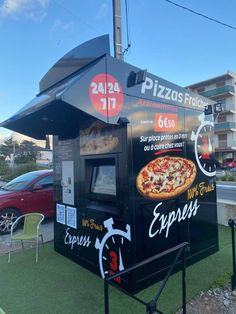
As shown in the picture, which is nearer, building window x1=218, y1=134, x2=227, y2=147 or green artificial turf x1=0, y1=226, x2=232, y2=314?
green artificial turf x1=0, y1=226, x2=232, y2=314

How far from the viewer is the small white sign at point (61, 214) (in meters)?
4.65

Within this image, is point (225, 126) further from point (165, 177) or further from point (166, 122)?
point (165, 177)

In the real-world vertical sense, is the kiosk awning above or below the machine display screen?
above

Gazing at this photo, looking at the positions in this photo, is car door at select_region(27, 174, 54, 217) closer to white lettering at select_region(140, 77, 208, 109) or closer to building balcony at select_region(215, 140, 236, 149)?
white lettering at select_region(140, 77, 208, 109)

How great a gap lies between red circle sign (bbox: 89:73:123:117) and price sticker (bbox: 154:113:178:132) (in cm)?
66

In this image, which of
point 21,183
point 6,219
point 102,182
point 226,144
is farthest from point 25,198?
point 226,144

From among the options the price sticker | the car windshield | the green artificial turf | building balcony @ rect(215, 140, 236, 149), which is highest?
building balcony @ rect(215, 140, 236, 149)

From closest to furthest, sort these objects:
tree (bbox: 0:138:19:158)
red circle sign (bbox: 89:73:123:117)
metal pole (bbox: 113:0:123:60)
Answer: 1. red circle sign (bbox: 89:73:123:117)
2. metal pole (bbox: 113:0:123:60)
3. tree (bbox: 0:138:19:158)

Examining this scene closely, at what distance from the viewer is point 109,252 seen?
12.1 ft

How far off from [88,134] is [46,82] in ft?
3.63

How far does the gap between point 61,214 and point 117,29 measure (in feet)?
12.4

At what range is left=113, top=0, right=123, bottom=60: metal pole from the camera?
5.36 m

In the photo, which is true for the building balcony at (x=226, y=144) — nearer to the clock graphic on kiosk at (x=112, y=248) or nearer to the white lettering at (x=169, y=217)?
the white lettering at (x=169, y=217)

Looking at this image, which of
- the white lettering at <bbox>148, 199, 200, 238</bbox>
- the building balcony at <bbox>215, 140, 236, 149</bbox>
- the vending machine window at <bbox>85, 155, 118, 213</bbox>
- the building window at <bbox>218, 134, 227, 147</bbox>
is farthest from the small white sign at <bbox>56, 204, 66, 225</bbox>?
the building window at <bbox>218, 134, 227, 147</bbox>
